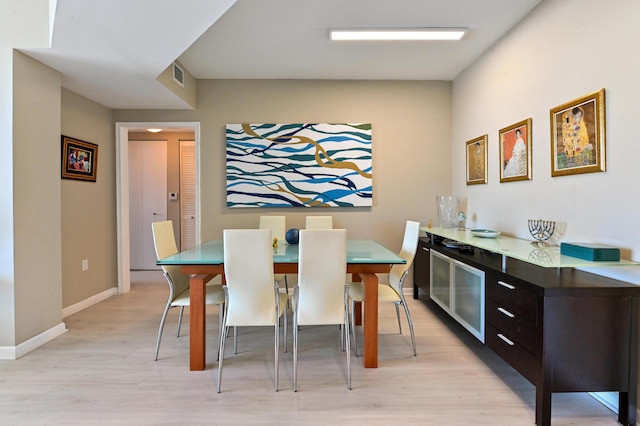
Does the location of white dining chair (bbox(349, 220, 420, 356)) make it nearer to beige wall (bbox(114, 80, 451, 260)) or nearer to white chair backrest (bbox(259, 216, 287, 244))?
white chair backrest (bbox(259, 216, 287, 244))

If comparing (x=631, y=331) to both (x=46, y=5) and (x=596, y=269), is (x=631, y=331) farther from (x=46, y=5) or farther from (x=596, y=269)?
(x=46, y=5)

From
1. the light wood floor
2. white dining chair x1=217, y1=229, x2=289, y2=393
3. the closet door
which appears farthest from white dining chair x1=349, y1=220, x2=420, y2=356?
the closet door

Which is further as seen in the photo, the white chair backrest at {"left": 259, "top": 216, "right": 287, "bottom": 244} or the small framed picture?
the white chair backrest at {"left": 259, "top": 216, "right": 287, "bottom": 244}

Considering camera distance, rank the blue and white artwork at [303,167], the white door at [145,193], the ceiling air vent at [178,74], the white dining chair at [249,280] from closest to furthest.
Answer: the white dining chair at [249,280], the ceiling air vent at [178,74], the blue and white artwork at [303,167], the white door at [145,193]

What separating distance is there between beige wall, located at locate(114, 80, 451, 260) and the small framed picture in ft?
2.26

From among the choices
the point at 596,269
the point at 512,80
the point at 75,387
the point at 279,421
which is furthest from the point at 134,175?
the point at 596,269

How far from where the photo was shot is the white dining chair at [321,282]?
7.12 feet

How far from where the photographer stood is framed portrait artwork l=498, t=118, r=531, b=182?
282 cm

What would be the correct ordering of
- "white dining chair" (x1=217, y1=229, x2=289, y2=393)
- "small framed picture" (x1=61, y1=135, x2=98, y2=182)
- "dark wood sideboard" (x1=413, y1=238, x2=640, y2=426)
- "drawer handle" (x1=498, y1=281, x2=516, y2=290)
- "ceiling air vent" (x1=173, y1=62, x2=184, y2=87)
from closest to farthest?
1. "dark wood sideboard" (x1=413, y1=238, x2=640, y2=426)
2. "drawer handle" (x1=498, y1=281, x2=516, y2=290)
3. "white dining chair" (x1=217, y1=229, x2=289, y2=393)
4. "small framed picture" (x1=61, y1=135, x2=98, y2=182)
5. "ceiling air vent" (x1=173, y1=62, x2=184, y2=87)

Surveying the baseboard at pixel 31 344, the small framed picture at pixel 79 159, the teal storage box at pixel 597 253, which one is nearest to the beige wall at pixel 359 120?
the small framed picture at pixel 79 159

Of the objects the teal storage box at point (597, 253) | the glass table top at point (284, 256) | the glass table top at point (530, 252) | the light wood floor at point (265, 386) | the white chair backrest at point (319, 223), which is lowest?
the light wood floor at point (265, 386)

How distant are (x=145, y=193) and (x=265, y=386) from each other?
4744 mm

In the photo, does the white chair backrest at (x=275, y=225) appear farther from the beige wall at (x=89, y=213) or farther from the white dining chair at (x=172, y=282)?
the beige wall at (x=89, y=213)

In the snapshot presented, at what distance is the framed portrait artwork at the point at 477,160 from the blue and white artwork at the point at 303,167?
1.16 meters
